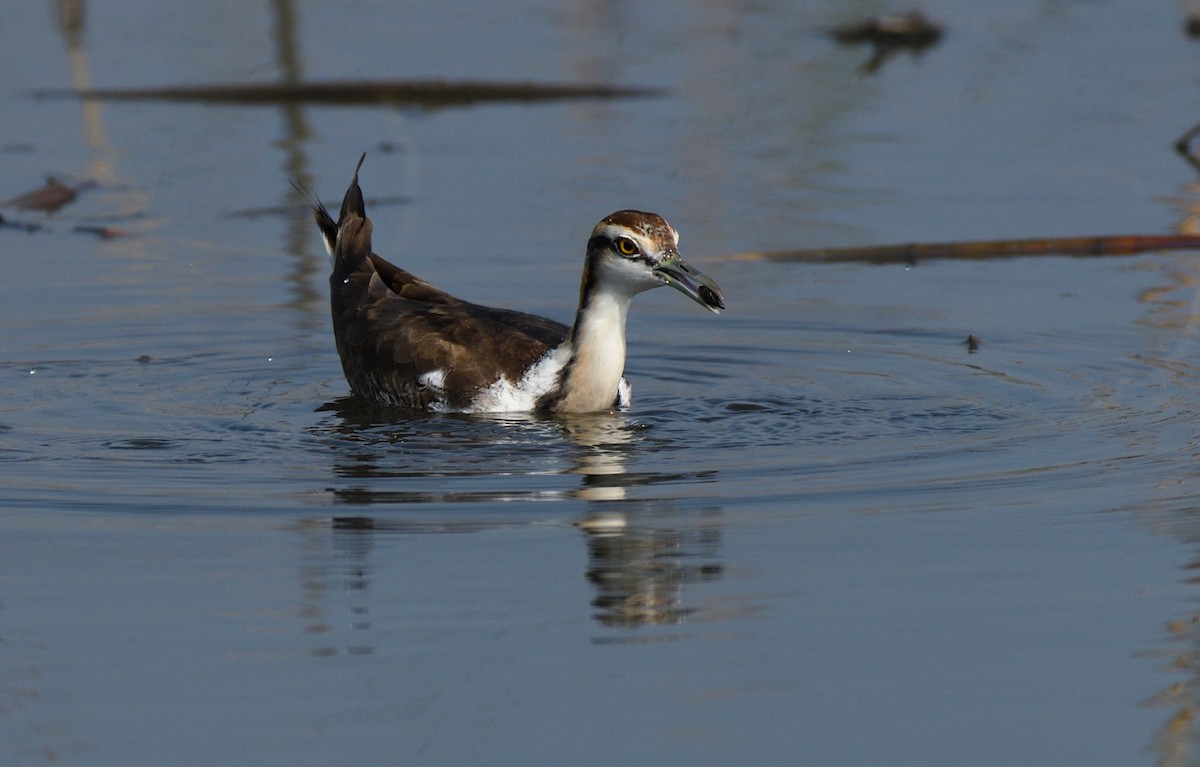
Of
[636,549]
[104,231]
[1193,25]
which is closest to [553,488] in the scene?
[636,549]

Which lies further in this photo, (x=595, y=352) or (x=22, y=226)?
(x=22, y=226)

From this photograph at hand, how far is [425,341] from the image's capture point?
32.3 feet

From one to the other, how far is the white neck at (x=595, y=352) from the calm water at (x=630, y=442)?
19 centimetres

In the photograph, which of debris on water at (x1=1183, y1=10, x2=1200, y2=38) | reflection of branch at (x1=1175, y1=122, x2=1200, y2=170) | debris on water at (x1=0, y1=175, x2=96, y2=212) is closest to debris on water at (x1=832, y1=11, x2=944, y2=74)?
debris on water at (x1=1183, y1=10, x2=1200, y2=38)

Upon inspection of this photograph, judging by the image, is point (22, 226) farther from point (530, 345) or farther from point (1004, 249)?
point (1004, 249)

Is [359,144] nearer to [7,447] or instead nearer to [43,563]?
[7,447]

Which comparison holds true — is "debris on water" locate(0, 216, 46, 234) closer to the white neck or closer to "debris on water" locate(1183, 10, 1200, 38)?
the white neck

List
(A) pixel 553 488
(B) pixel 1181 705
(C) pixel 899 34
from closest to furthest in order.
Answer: (B) pixel 1181 705, (A) pixel 553 488, (C) pixel 899 34

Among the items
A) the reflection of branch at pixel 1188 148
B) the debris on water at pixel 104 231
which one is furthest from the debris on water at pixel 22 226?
the reflection of branch at pixel 1188 148

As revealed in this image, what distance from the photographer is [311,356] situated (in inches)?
434

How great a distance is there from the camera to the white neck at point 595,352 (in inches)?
375

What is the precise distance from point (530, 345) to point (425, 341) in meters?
0.52

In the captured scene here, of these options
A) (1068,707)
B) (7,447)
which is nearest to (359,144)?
(7,447)

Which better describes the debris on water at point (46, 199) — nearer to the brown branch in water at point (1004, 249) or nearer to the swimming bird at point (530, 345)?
the swimming bird at point (530, 345)
